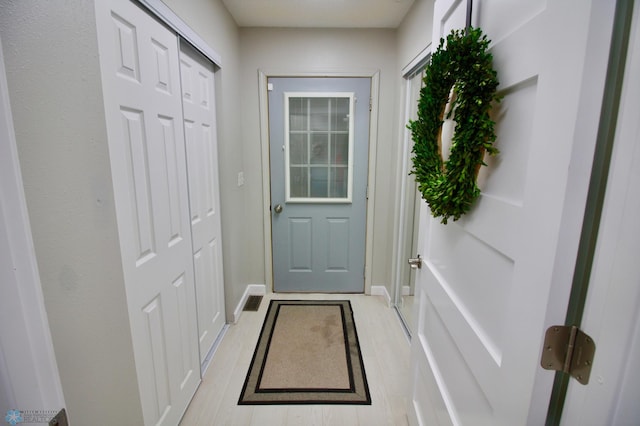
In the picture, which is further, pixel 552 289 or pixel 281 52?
pixel 281 52

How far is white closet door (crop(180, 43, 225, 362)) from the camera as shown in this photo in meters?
1.65

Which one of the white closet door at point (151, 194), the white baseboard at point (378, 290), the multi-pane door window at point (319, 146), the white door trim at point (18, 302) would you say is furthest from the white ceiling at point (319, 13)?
the white baseboard at point (378, 290)

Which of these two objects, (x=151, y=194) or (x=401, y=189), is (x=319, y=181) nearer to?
(x=401, y=189)

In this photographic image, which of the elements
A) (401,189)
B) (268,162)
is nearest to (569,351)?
(401,189)

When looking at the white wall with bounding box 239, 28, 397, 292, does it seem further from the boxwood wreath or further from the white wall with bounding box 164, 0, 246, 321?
the boxwood wreath

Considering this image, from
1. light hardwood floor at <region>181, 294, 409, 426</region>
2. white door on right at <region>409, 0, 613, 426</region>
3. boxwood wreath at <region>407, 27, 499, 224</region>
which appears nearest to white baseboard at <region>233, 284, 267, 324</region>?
light hardwood floor at <region>181, 294, 409, 426</region>

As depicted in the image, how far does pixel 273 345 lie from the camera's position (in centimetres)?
213

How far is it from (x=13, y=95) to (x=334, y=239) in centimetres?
239

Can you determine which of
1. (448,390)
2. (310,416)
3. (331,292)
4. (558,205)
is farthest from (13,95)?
(331,292)

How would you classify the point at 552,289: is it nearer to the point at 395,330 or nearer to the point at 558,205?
the point at 558,205

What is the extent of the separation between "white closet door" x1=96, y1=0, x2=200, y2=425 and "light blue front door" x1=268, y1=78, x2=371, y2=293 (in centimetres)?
124

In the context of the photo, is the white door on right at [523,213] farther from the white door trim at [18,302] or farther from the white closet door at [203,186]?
the white closet door at [203,186]

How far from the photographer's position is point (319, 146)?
2.66 meters

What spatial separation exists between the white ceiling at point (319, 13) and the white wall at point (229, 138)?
0.50 feet
